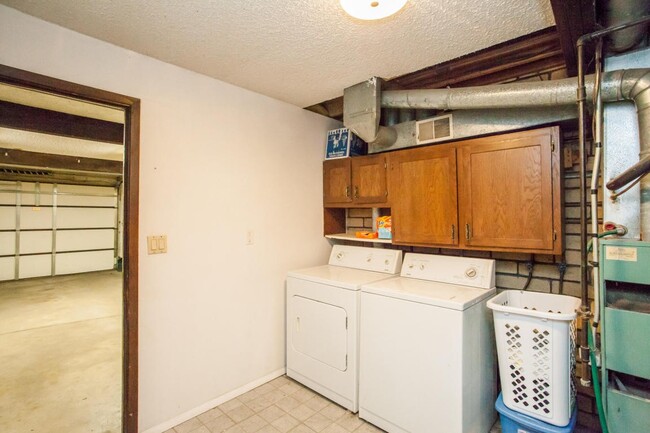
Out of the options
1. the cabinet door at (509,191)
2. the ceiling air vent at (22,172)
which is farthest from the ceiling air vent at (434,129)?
the ceiling air vent at (22,172)

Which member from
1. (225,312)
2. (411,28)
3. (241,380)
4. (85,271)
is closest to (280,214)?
(225,312)

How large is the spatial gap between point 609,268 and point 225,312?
7.40 feet

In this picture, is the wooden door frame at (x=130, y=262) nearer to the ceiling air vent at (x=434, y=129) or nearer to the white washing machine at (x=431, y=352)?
the white washing machine at (x=431, y=352)

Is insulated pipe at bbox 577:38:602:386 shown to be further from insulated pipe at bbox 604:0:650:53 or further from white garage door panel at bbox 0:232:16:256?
white garage door panel at bbox 0:232:16:256

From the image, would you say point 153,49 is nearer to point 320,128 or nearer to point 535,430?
point 320,128

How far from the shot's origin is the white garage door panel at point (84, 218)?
24.1 ft

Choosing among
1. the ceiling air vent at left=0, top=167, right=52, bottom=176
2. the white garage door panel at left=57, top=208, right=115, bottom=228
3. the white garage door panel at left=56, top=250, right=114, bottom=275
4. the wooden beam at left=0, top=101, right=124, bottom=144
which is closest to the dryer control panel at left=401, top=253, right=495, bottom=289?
the wooden beam at left=0, top=101, right=124, bottom=144

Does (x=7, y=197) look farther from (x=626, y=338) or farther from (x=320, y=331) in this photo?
(x=626, y=338)

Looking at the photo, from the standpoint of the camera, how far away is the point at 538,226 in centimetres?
181

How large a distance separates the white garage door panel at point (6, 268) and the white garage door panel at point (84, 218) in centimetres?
109

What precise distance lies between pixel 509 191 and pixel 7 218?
914 cm

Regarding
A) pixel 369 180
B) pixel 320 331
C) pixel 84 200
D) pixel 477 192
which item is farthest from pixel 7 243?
pixel 477 192

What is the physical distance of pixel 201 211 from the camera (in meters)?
2.20

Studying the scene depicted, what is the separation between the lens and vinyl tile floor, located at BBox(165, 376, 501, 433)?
1998 millimetres
